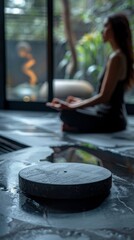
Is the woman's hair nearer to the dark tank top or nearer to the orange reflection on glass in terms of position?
the dark tank top

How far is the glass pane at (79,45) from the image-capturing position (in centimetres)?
550

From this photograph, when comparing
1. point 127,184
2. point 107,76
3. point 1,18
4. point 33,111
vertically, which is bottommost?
point 33,111

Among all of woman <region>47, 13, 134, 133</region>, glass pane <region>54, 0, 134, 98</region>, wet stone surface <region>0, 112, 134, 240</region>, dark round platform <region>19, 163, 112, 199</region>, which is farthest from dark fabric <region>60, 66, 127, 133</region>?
glass pane <region>54, 0, 134, 98</region>

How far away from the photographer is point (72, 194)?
1.92 meters

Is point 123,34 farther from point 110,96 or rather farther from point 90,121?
point 90,121

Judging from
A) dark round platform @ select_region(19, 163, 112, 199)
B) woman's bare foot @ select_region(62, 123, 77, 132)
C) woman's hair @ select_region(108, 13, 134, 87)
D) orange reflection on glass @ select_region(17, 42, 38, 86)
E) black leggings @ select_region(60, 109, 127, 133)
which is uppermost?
woman's hair @ select_region(108, 13, 134, 87)

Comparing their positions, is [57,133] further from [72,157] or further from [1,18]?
[1,18]

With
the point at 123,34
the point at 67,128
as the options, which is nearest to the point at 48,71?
the point at 67,128

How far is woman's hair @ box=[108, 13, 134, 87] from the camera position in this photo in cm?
361

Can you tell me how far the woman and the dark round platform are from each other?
1.57 meters

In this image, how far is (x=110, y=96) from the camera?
3.71m

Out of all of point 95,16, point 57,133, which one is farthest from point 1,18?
point 57,133

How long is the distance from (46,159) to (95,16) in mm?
3279

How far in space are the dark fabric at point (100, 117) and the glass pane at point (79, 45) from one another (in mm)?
1760
